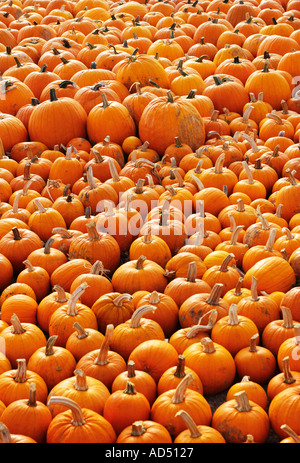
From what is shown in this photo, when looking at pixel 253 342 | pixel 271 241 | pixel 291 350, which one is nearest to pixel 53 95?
pixel 271 241

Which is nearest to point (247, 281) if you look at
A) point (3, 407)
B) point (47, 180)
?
point (3, 407)

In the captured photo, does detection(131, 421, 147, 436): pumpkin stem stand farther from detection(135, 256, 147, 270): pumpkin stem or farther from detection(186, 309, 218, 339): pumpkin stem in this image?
detection(135, 256, 147, 270): pumpkin stem

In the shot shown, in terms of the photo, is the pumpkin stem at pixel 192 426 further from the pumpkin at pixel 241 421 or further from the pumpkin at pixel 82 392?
the pumpkin at pixel 82 392

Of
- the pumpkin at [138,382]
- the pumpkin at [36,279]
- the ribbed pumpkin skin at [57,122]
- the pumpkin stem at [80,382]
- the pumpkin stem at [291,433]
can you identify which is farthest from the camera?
the ribbed pumpkin skin at [57,122]

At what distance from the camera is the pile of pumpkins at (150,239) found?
2.68 metres

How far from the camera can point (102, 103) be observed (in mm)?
5391

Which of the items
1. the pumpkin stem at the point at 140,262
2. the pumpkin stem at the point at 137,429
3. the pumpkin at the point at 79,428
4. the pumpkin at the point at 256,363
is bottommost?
the pumpkin at the point at 256,363

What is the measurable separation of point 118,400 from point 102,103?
10.8 feet

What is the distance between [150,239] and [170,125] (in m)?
1.52

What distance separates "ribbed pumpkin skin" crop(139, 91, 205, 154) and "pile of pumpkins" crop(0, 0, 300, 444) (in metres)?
0.01

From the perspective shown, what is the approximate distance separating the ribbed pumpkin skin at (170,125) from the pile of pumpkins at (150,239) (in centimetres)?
1

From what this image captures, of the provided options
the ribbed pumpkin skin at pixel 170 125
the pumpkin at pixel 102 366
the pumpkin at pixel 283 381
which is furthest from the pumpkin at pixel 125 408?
the ribbed pumpkin skin at pixel 170 125

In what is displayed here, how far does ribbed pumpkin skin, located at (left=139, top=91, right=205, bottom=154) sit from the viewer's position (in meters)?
5.08

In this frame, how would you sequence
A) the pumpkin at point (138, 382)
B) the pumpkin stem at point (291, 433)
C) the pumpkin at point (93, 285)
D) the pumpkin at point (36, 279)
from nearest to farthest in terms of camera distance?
the pumpkin stem at point (291, 433) → the pumpkin at point (138, 382) → the pumpkin at point (93, 285) → the pumpkin at point (36, 279)
